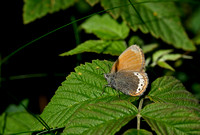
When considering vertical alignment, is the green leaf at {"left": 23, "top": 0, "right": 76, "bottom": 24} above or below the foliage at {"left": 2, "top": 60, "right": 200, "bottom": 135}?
above

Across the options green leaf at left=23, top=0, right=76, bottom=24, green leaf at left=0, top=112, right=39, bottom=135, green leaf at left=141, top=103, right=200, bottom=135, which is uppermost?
green leaf at left=23, top=0, right=76, bottom=24

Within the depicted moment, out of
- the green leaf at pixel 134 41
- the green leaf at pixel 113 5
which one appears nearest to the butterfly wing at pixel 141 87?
the green leaf at pixel 134 41

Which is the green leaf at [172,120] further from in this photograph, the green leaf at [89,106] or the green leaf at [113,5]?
the green leaf at [113,5]

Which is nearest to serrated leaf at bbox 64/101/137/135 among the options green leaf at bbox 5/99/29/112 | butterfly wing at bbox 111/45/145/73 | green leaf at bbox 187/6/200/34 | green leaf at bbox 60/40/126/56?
butterfly wing at bbox 111/45/145/73

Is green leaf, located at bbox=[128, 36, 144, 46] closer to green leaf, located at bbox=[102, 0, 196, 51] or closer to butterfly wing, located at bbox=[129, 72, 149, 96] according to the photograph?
green leaf, located at bbox=[102, 0, 196, 51]

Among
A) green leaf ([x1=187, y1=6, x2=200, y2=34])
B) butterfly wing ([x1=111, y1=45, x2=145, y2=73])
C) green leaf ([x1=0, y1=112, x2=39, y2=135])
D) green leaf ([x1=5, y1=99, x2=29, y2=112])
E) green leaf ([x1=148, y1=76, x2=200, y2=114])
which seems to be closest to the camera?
green leaf ([x1=148, y1=76, x2=200, y2=114])

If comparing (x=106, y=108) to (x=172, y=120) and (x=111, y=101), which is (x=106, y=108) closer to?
(x=111, y=101)

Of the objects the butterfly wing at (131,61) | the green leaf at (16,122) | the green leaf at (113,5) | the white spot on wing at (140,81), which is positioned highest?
the green leaf at (113,5)

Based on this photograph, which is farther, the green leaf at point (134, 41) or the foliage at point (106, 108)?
the green leaf at point (134, 41)
